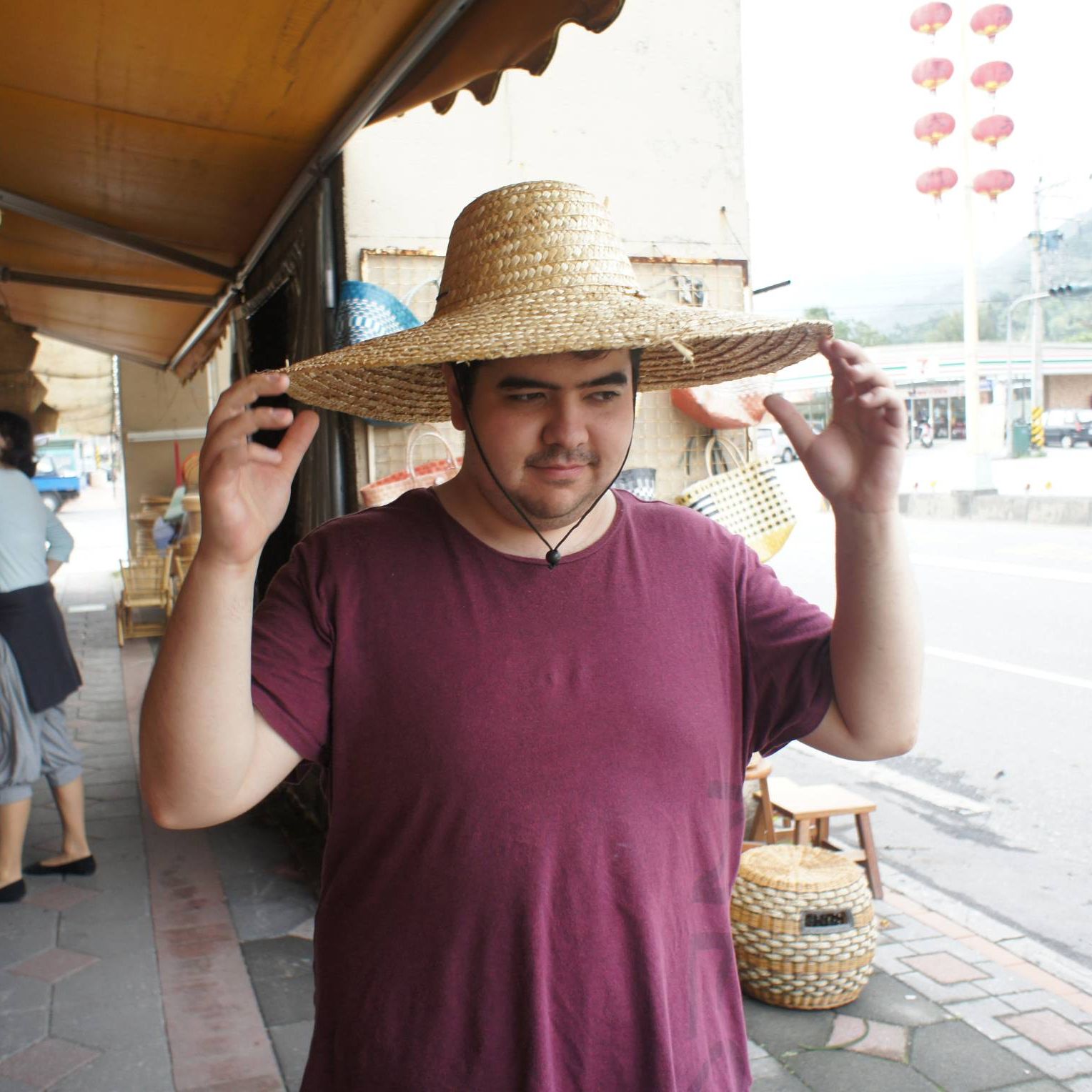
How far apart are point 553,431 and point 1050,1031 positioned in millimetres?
3030

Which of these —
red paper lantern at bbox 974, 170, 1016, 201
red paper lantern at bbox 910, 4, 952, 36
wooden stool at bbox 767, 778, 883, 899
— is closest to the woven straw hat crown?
wooden stool at bbox 767, 778, 883, 899

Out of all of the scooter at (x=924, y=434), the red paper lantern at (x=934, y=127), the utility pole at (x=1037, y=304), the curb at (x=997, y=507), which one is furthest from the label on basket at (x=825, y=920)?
the scooter at (x=924, y=434)

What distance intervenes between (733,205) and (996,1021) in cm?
320

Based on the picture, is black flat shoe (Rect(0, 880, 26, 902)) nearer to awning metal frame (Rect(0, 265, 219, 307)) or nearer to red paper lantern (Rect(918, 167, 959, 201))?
awning metal frame (Rect(0, 265, 219, 307))

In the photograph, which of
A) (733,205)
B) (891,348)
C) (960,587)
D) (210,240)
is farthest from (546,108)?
(891,348)

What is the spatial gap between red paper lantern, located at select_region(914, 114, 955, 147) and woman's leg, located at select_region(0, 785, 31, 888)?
17.8 m

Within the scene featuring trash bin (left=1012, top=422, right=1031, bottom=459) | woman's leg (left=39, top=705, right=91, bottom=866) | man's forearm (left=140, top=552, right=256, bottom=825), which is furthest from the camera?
trash bin (left=1012, top=422, right=1031, bottom=459)

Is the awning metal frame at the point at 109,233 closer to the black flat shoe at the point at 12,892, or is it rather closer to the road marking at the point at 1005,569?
the black flat shoe at the point at 12,892

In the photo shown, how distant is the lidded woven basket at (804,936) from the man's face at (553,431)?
2.43 metres

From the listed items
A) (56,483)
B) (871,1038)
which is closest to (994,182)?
(871,1038)

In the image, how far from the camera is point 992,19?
15.5 meters

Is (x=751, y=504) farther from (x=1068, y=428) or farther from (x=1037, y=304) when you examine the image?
(x=1068, y=428)

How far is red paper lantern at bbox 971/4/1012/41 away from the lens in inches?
607

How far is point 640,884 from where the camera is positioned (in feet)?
4.64
